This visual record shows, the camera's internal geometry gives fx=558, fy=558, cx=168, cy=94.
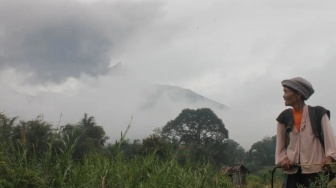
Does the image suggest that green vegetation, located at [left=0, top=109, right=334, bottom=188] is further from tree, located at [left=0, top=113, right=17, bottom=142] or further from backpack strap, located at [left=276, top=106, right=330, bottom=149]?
backpack strap, located at [left=276, top=106, right=330, bottom=149]

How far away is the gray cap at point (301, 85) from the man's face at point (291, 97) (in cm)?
4

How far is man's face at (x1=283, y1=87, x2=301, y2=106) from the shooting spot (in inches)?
164

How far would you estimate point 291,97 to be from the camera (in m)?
4.17

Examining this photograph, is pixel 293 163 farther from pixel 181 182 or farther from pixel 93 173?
pixel 93 173

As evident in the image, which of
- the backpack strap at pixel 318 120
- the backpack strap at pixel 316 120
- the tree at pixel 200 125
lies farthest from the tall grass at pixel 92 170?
the tree at pixel 200 125

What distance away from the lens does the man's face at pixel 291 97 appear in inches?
164

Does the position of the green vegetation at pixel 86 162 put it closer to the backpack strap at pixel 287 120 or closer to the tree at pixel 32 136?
the tree at pixel 32 136

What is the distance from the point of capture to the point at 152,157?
17.1ft

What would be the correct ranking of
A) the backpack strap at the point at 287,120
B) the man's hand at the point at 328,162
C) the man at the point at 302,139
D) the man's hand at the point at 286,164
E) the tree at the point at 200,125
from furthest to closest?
the tree at the point at 200,125, the backpack strap at the point at 287,120, the man's hand at the point at 286,164, the man at the point at 302,139, the man's hand at the point at 328,162

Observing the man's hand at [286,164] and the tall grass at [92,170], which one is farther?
the tall grass at [92,170]

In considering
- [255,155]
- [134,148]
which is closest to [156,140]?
[134,148]

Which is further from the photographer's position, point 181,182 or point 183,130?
point 183,130

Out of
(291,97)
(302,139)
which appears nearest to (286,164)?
(302,139)

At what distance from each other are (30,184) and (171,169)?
135 cm
